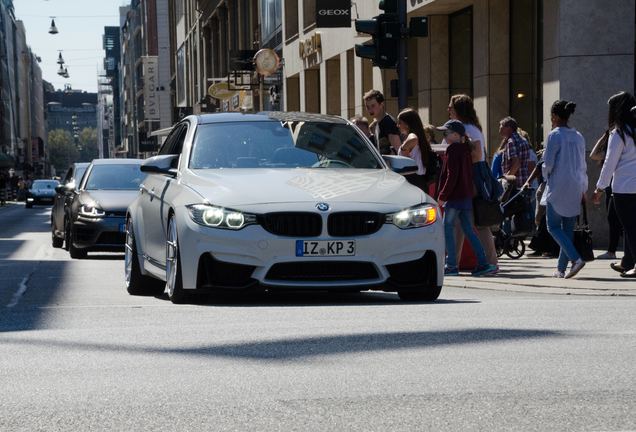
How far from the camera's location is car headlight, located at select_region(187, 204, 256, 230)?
31.4 ft

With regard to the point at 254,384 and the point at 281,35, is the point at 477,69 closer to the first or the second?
the point at 254,384

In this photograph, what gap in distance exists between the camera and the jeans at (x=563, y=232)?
A: 1284cm

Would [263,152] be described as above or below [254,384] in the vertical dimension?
above

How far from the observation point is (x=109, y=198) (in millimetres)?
19984

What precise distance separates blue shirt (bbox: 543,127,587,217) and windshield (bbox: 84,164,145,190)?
941cm

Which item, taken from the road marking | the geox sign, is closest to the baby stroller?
the road marking

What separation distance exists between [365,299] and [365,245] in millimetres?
1248

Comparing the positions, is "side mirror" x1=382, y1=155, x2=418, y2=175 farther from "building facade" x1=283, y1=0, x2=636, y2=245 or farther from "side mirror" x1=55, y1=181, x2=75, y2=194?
"side mirror" x1=55, y1=181, x2=75, y2=194

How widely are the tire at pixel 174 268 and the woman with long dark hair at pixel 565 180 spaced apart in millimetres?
4251

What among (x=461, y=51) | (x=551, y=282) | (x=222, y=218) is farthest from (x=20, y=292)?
(x=461, y=51)

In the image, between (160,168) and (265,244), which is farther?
(160,168)

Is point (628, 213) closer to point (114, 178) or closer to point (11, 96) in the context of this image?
point (114, 178)

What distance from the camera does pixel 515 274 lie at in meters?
13.9

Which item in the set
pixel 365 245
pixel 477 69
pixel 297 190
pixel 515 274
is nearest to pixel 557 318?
pixel 365 245
